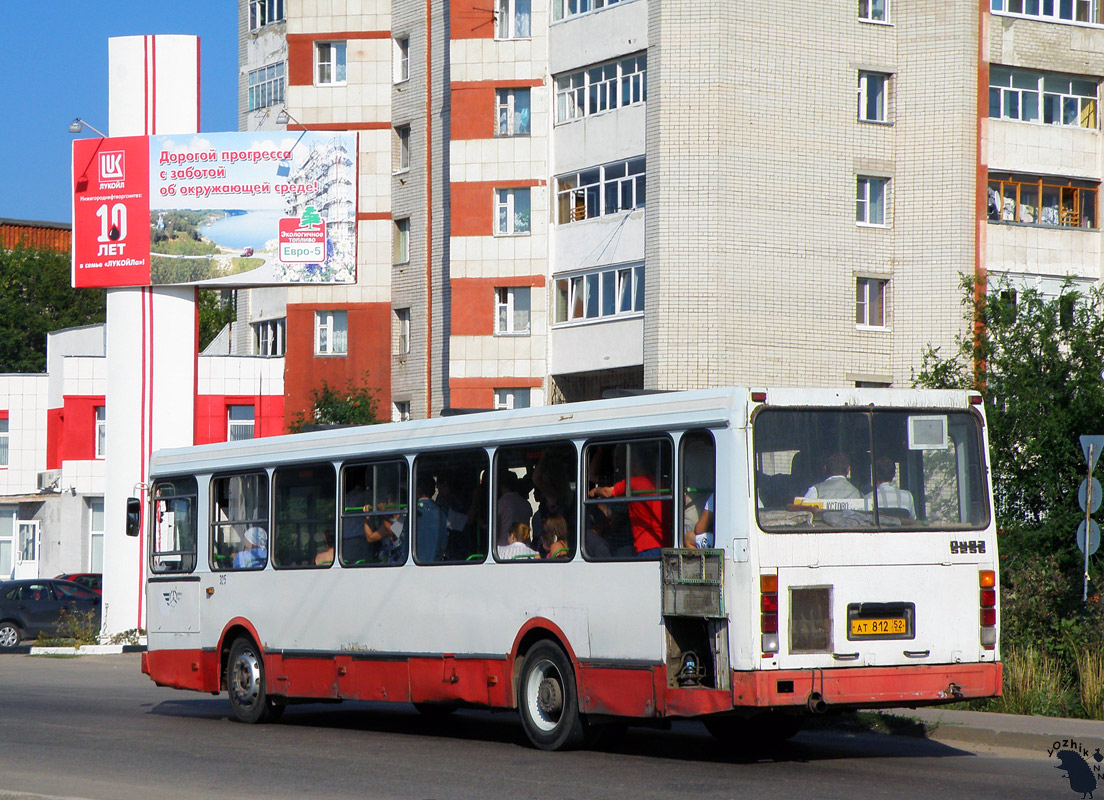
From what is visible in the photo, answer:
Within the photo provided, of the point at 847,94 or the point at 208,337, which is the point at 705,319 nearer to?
the point at 847,94

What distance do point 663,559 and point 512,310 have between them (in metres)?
32.9

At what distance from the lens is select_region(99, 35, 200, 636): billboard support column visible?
31984 millimetres

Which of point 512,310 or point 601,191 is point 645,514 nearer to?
point 601,191

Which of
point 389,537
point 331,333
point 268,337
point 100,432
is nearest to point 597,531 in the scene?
point 389,537

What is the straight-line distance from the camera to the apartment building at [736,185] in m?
39.7

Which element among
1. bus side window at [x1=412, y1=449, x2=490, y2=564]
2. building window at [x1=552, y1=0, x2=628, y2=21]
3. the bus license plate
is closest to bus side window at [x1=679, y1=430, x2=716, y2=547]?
the bus license plate

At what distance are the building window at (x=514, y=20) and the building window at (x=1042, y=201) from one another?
1318 centimetres

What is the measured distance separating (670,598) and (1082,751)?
11.7 ft

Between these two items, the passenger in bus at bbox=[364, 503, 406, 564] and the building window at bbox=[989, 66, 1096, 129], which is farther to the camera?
the building window at bbox=[989, 66, 1096, 129]

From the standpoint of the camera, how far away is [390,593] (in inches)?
597

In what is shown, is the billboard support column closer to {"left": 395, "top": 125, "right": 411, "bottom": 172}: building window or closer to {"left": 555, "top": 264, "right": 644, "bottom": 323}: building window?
{"left": 555, "top": 264, "right": 644, "bottom": 323}: building window

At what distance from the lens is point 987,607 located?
40.5 ft

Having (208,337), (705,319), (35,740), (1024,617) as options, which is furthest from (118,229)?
(208,337)

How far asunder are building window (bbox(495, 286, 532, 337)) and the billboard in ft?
41.2
